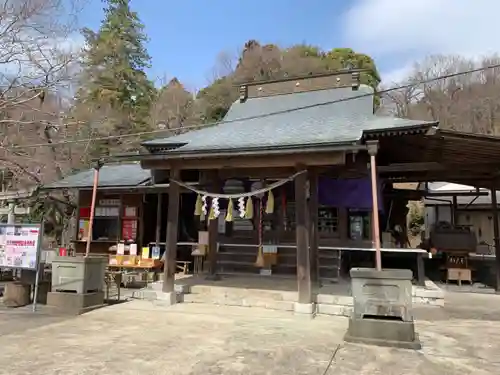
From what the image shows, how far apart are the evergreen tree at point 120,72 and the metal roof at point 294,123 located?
14.1 meters

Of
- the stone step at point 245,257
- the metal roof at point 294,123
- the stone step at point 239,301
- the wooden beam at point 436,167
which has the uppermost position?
the metal roof at point 294,123

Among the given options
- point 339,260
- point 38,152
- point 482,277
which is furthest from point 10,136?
point 482,277

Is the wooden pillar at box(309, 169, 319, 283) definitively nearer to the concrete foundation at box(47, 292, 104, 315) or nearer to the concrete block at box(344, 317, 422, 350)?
the concrete block at box(344, 317, 422, 350)

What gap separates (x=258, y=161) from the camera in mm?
7793

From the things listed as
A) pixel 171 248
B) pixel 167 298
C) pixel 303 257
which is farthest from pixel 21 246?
pixel 303 257

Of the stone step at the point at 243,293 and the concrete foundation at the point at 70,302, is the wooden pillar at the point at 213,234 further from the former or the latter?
the concrete foundation at the point at 70,302

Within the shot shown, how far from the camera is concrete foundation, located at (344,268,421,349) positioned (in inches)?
217

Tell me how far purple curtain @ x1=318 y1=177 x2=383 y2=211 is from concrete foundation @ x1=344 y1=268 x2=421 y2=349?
4563 millimetres

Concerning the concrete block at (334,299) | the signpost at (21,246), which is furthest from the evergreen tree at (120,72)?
the concrete block at (334,299)

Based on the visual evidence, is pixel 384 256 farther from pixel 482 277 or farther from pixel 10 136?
pixel 10 136

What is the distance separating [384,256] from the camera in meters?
13.0

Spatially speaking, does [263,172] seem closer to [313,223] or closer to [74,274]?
[313,223]

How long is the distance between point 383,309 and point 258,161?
11.8 feet

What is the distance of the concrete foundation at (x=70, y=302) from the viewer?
747 centimetres
